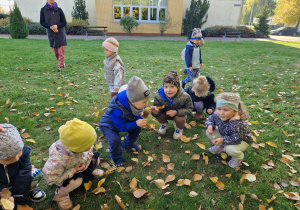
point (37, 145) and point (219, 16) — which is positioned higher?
point (219, 16)

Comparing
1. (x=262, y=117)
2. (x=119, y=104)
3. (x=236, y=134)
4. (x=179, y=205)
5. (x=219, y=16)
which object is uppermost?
(x=219, y=16)

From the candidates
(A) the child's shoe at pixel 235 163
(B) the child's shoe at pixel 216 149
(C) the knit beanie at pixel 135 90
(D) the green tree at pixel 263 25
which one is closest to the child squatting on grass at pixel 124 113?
(C) the knit beanie at pixel 135 90

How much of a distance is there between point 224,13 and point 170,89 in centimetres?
2572

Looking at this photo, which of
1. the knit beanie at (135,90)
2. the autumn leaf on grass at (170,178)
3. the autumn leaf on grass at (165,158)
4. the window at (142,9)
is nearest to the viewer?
the knit beanie at (135,90)

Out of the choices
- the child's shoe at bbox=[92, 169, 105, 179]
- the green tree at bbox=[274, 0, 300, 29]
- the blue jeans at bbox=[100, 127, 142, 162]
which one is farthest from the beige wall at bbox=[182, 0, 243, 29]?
the child's shoe at bbox=[92, 169, 105, 179]

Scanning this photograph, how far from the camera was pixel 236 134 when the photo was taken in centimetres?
251

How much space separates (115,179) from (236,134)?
1665 mm

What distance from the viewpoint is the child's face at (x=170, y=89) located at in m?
3.00

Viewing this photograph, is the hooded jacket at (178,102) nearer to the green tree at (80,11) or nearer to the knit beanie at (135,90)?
→ the knit beanie at (135,90)

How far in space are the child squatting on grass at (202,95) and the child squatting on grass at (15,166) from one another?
9.43 ft

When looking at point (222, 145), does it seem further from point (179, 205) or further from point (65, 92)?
point (65, 92)

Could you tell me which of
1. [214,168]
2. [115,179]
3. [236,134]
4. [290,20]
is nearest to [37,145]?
[115,179]

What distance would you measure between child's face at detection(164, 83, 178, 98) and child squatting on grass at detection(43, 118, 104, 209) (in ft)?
4.72

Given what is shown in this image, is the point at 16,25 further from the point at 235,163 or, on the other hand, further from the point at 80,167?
the point at 235,163
